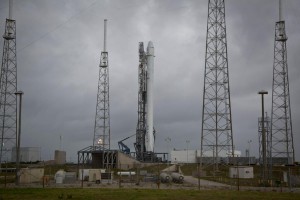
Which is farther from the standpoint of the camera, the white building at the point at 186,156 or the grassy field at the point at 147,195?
the white building at the point at 186,156

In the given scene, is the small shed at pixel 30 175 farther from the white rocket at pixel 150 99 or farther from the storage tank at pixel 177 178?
the white rocket at pixel 150 99

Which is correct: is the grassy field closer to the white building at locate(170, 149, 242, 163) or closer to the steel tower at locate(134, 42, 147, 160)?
the steel tower at locate(134, 42, 147, 160)

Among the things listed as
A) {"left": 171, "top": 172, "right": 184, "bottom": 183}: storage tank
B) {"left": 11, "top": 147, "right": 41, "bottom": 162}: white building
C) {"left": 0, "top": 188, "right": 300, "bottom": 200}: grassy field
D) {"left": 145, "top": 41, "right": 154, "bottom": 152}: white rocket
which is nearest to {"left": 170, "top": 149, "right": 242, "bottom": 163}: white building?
{"left": 145, "top": 41, "right": 154, "bottom": 152}: white rocket

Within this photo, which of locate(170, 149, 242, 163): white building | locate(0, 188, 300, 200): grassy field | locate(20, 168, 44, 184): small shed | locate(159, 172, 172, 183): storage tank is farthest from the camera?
locate(170, 149, 242, 163): white building

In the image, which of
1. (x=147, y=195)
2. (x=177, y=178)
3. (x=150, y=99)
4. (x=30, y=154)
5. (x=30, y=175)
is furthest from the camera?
(x=30, y=154)

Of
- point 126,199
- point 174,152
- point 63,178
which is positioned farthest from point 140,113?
point 126,199

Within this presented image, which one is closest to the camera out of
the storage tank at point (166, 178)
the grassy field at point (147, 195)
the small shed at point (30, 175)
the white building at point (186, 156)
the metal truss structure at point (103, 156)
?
the grassy field at point (147, 195)

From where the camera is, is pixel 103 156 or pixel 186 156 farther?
pixel 186 156

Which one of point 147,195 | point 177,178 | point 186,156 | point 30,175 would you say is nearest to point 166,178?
point 177,178

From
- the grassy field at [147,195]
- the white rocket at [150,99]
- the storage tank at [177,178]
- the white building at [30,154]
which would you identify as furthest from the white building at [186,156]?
the grassy field at [147,195]

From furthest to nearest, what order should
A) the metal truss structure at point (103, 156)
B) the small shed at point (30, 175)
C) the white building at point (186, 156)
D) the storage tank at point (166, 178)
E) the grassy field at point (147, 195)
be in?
the white building at point (186, 156)
the metal truss structure at point (103, 156)
the small shed at point (30, 175)
the storage tank at point (166, 178)
the grassy field at point (147, 195)

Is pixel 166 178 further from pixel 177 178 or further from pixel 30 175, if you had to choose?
pixel 30 175

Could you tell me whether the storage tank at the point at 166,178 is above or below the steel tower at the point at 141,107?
below

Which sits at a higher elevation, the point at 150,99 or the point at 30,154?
the point at 150,99
